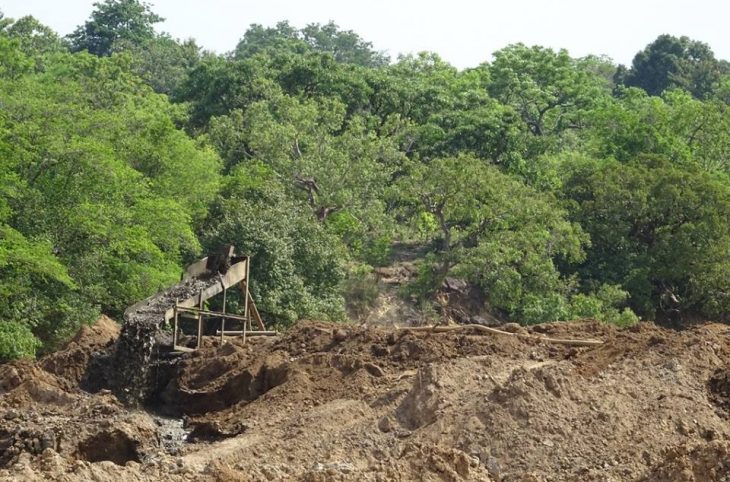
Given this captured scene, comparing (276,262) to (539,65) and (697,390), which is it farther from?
(539,65)

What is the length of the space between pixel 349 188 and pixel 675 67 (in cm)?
5371

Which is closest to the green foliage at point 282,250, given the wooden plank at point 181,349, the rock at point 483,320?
the rock at point 483,320

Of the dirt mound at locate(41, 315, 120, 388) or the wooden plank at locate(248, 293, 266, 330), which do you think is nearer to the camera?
the dirt mound at locate(41, 315, 120, 388)

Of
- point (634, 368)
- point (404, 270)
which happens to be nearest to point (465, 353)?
point (634, 368)

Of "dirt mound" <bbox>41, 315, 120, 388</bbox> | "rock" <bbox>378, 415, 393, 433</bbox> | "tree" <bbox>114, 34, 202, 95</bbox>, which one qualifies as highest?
"tree" <bbox>114, 34, 202, 95</bbox>

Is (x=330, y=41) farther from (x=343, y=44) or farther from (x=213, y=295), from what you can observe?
(x=213, y=295)

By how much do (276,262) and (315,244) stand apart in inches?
95.3

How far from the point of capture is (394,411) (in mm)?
24109

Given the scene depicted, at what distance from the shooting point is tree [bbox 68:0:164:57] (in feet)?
326

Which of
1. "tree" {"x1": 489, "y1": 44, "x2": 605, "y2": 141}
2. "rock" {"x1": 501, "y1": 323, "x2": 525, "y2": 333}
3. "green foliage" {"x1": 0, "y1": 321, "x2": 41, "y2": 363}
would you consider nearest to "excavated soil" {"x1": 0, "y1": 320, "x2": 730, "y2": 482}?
"rock" {"x1": 501, "y1": 323, "x2": 525, "y2": 333}

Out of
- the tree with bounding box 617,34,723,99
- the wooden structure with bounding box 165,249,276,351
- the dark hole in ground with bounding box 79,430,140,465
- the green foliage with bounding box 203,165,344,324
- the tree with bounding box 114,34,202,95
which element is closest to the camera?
the dark hole in ground with bounding box 79,430,140,465

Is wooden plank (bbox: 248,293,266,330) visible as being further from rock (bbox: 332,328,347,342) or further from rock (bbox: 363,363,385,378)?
rock (bbox: 363,363,385,378)

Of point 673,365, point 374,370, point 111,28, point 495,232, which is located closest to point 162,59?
point 111,28

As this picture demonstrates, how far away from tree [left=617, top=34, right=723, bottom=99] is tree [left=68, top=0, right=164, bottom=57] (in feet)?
102
